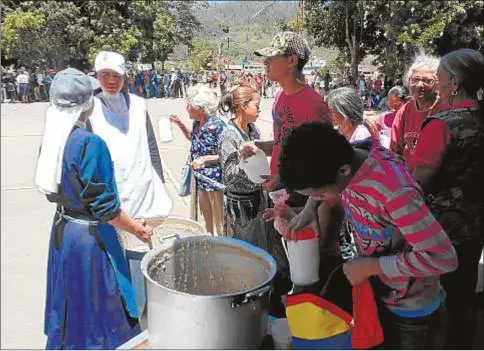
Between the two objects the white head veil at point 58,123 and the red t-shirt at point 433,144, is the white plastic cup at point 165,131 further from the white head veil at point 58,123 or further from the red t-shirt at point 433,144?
the red t-shirt at point 433,144

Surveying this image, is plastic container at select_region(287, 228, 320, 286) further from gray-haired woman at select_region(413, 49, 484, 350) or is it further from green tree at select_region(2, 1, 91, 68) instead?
green tree at select_region(2, 1, 91, 68)

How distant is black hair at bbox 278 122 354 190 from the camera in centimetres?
151

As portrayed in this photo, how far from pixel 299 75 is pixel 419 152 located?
0.95 metres

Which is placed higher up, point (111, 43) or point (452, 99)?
point (111, 43)

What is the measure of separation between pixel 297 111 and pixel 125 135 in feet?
3.42

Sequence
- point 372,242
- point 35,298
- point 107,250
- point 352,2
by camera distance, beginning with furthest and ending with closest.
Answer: point 352,2, point 35,298, point 107,250, point 372,242

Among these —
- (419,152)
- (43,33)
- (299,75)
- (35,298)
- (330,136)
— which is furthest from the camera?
(43,33)

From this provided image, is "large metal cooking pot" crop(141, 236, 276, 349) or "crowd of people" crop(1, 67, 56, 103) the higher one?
"crowd of people" crop(1, 67, 56, 103)

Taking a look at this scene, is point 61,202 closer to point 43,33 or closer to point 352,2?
point 352,2

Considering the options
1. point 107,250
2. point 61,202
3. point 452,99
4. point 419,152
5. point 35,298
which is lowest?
point 35,298

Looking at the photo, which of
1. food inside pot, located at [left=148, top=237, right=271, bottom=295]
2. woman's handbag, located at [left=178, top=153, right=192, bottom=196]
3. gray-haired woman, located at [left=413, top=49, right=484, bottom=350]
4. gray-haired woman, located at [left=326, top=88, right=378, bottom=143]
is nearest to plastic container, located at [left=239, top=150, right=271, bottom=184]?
gray-haired woman, located at [left=326, top=88, right=378, bottom=143]

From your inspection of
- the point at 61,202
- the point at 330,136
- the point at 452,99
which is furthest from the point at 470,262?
the point at 61,202

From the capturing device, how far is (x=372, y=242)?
1.68 meters

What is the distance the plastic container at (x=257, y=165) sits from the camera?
2.96m
